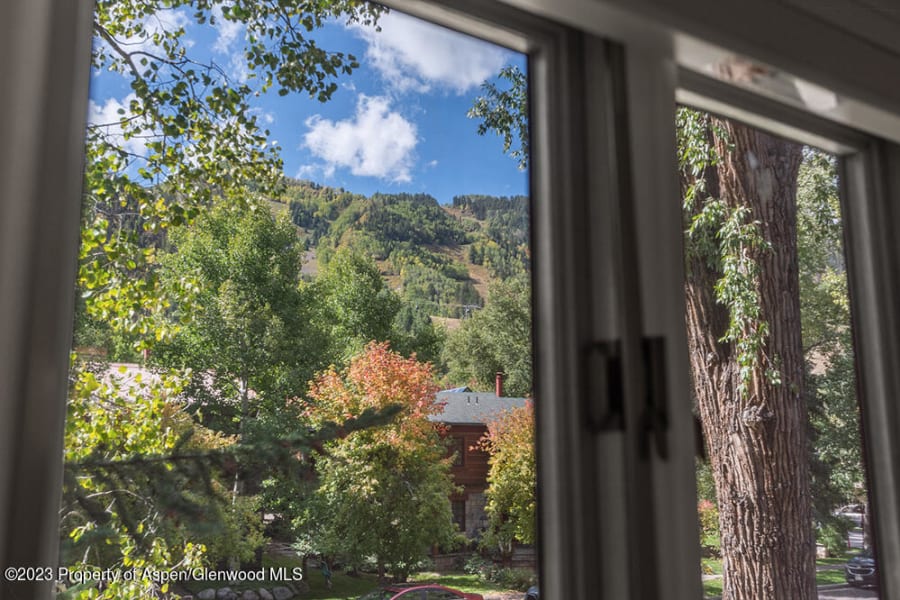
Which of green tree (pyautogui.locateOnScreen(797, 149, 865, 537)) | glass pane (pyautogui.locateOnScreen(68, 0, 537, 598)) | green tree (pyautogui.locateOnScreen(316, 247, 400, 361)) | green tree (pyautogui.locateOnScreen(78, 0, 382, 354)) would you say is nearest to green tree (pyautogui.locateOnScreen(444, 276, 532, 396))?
glass pane (pyautogui.locateOnScreen(68, 0, 537, 598))

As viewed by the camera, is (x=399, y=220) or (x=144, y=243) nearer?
(x=144, y=243)

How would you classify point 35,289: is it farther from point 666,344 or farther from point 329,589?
point 666,344

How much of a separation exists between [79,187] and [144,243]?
0.34 feet

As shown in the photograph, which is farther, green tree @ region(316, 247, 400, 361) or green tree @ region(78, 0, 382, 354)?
green tree @ region(316, 247, 400, 361)

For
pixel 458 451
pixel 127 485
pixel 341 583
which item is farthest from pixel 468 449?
pixel 127 485

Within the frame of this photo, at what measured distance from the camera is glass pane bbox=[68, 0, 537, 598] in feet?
2.65

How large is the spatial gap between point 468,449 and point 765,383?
73 centimetres

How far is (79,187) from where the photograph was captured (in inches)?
30.0

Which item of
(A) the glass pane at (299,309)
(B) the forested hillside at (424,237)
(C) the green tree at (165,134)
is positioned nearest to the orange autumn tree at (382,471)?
(A) the glass pane at (299,309)

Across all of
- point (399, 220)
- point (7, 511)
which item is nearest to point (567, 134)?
point (399, 220)

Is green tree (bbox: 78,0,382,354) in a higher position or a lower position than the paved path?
higher

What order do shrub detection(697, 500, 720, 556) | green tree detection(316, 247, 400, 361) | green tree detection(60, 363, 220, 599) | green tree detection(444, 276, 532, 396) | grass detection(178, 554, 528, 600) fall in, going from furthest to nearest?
shrub detection(697, 500, 720, 556), green tree detection(444, 276, 532, 396), green tree detection(316, 247, 400, 361), grass detection(178, 554, 528, 600), green tree detection(60, 363, 220, 599)

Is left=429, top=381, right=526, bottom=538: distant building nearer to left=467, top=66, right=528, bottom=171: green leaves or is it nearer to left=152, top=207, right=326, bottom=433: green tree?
left=152, top=207, right=326, bottom=433: green tree

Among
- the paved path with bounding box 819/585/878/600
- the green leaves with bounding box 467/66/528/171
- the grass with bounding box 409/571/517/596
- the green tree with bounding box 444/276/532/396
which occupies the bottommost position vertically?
the paved path with bounding box 819/585/878/600
